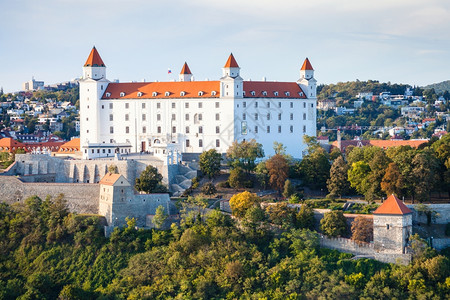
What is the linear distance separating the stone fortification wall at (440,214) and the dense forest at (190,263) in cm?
354

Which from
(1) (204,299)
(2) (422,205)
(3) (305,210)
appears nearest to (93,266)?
(1) (204,299)

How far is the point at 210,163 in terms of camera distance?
199ft

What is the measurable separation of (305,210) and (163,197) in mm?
10686

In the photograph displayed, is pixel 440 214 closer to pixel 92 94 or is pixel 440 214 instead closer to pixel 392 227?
pixel 392 227

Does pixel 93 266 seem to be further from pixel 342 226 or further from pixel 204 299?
pixel 342 226

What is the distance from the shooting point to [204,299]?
45.8 metres

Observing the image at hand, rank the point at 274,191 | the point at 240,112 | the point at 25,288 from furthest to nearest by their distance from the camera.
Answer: the point at 240,112 < the point at 274,191 < the point at 25,288

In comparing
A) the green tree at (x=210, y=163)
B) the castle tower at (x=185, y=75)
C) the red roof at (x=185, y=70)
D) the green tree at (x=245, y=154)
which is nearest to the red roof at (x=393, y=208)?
the green tree at (x=245, y=154)

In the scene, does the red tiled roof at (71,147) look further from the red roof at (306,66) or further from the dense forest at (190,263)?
the red roof at (306,66)

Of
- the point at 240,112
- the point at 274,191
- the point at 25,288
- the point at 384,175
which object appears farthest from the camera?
the point at 240,112

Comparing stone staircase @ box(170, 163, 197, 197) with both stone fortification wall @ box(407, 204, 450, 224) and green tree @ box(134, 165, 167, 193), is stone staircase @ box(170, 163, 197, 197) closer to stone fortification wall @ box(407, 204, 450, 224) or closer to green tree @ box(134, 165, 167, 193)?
green tree @ box(134, 165, 167, 193)

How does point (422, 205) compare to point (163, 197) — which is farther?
point (163, 197)

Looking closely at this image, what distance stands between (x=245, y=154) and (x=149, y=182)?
33.2 feet

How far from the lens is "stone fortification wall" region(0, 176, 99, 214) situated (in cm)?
5544
